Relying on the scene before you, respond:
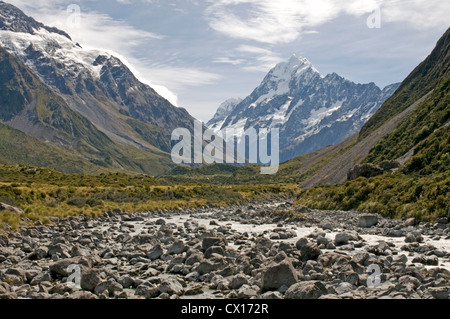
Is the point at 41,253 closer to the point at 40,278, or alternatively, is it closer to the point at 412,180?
the point at 40,278

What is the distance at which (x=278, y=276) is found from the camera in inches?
648

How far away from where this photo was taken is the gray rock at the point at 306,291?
47.0 ft

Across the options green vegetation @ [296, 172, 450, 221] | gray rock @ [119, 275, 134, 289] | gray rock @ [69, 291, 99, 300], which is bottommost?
gray rock @ [119, 275, 134, 289]

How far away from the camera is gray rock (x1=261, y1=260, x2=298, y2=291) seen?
53.6 feet

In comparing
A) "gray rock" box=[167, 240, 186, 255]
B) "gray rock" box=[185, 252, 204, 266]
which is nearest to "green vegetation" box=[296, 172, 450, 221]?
"gray rock" box=[167, 240, 186, 255]

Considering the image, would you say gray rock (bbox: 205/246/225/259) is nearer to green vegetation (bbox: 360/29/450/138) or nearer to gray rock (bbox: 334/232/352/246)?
gray rock (bbox: 334/232/352/246)

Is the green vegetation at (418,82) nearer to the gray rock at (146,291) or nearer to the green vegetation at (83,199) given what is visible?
the green vegetation at (83,199)

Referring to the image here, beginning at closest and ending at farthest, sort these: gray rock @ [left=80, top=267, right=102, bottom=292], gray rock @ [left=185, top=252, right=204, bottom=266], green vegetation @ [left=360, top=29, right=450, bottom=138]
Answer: gray rock @ [left=80, top=267, right=102, bottom=292]
gray rock @ [left=185, top=252, right=204, bottom=266]
green vegetation @ [left=360, top=29, right=450, bottom=138]

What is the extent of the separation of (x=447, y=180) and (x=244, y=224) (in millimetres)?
20739

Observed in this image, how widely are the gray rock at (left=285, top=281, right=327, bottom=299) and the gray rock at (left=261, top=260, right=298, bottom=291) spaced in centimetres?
121

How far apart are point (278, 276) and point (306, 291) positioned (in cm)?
215

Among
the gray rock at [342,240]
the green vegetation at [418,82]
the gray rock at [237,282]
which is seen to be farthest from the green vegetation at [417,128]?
the gray rock at [237,282]

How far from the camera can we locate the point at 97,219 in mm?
46906

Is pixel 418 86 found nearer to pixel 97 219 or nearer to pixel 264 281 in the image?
pixel 97 219
